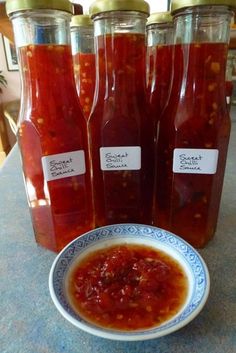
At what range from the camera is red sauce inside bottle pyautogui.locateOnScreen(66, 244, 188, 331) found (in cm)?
39

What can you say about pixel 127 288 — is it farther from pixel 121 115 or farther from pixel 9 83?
pixel 9 83

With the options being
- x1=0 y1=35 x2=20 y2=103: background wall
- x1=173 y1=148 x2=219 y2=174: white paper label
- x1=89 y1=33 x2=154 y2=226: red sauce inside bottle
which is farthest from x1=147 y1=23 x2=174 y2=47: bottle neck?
x1=0 y1=35 x2=20 y2=103: background wall

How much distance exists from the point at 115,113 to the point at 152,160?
0.38 feet

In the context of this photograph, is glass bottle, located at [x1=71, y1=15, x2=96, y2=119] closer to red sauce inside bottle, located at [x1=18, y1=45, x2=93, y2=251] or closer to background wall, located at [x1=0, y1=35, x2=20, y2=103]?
red sauce inside bottle, located at [x1=18, y1=45, x2=93, y2=251]

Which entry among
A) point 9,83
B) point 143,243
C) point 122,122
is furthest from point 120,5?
point 9,83

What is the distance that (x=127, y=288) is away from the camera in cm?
41

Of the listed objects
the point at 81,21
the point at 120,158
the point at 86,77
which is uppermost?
the point at 81,21

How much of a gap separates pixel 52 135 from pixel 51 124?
2 cm

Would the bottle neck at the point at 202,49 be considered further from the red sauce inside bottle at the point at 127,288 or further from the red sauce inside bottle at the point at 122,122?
the red sauce inside bottle at the point at 127,288

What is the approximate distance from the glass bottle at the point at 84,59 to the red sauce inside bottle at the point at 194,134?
19 centimetres

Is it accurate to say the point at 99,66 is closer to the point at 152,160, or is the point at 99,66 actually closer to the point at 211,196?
the point at 152,160

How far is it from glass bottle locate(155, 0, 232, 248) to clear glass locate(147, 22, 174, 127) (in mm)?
70

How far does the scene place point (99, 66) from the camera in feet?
1.61

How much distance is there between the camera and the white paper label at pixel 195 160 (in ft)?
1.59
